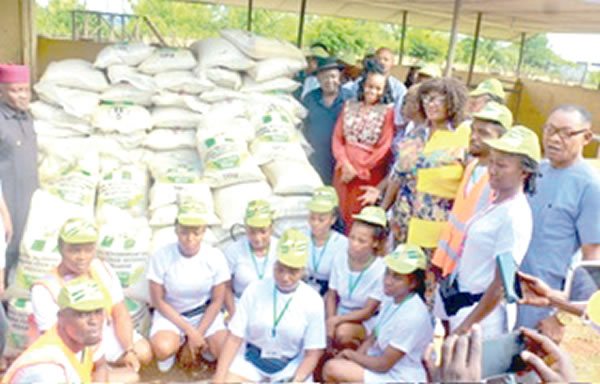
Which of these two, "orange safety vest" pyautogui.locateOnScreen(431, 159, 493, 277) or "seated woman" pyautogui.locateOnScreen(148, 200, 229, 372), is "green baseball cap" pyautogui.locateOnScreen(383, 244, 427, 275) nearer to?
"orange safety vest" pyautogui.locateOnScreen(431, 159, 493, 277)

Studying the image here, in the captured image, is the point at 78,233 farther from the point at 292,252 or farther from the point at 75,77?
the point at 75,77

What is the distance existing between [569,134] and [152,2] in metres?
36.2

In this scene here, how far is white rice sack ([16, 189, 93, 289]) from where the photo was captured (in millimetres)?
2789

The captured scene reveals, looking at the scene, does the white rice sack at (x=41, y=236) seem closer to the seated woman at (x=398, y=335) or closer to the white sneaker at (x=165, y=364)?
the white sneaker at (x=165, y=364)

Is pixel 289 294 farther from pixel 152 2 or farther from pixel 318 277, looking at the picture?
pixel 152 2

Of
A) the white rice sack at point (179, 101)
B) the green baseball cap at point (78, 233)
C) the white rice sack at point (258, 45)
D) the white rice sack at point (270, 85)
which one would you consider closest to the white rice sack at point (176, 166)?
the white rice sack at point (179, 101)

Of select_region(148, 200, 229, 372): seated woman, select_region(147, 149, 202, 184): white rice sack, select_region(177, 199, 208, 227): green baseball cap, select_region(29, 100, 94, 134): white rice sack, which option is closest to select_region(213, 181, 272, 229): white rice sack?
select_region(147, 149, 202, 184): white rice sack

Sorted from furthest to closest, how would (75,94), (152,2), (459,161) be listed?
(152,2) < (75,94) < (459,161)

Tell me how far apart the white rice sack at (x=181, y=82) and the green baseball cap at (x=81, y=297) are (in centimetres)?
218

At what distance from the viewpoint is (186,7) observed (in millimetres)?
36875

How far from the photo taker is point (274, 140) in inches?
145

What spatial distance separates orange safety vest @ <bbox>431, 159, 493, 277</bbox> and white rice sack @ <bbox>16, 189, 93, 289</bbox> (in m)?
1.85

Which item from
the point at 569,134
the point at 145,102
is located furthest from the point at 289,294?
the point at 145,102

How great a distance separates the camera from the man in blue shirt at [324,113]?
3.89m
